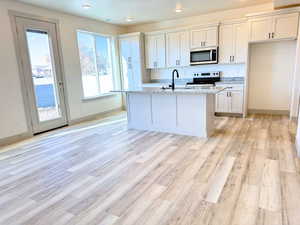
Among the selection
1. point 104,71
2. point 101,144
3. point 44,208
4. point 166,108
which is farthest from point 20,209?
point 104,71

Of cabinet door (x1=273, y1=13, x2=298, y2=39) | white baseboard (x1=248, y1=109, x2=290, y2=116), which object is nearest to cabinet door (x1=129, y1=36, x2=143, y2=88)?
white baseboard (x1=248, y1=109, x2=290, y2=116)

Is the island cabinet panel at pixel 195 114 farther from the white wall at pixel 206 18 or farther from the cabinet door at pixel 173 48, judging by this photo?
the white wall at pixel 206 18

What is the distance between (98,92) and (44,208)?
4.56 m

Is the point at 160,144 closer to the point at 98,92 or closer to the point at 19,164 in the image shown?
the point at 19,164

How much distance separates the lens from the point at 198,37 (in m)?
5.48

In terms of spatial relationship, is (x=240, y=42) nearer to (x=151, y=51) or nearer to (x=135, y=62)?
(x=151, y=51)

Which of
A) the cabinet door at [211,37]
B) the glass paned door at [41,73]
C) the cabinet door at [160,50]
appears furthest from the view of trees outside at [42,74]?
the cabinet door at [211,37]

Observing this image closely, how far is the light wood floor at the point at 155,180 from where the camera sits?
185 cm

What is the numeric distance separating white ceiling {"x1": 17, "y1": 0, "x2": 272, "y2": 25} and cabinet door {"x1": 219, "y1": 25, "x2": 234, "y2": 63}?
0.53m

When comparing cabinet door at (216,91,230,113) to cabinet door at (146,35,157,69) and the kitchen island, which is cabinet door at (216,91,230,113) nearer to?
the kitchen island

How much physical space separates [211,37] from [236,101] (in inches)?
69.3

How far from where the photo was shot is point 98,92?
20.6 ft

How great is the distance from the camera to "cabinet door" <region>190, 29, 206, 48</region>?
5410mm

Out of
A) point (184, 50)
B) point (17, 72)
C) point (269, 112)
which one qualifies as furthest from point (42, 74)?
point (269, 112)
